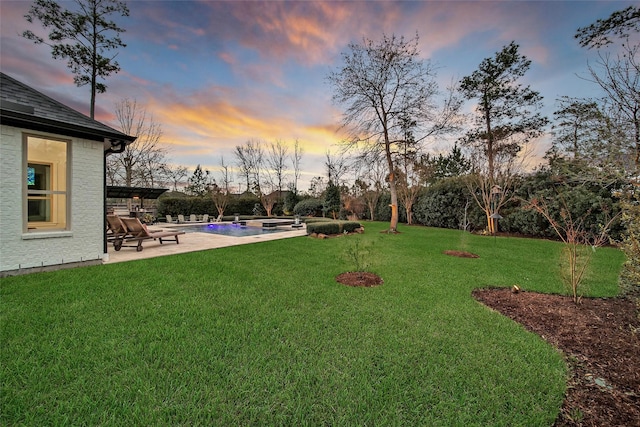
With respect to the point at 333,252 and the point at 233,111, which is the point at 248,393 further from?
the point at 233,111

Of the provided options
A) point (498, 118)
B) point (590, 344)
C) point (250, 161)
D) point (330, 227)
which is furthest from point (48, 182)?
point (250, 161)

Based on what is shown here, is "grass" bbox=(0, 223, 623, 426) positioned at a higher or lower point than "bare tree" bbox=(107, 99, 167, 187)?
lower

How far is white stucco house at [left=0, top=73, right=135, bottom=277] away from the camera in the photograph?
4695 millimetres

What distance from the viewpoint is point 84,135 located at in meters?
5.54

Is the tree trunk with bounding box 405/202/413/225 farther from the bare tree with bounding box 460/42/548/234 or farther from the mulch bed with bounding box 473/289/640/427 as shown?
the mulch bed with bounding box 473/289/640/427

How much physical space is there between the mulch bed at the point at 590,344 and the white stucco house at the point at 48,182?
819 cm

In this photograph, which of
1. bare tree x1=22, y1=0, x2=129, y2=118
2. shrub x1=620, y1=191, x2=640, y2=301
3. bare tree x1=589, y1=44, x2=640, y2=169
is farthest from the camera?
bare tree x1=22, y1=0, x2=129, y2=118

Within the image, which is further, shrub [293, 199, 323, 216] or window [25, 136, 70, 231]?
shrub [293, 199, 323, 216]

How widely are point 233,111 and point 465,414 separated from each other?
14.4m

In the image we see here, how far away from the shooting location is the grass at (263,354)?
1815mm

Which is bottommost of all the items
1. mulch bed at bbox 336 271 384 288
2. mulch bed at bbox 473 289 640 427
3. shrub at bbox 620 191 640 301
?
mulch bed at bbox 473 289 640 427

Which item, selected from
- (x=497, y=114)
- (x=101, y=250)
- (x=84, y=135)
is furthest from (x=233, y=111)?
(x=497, y=114)

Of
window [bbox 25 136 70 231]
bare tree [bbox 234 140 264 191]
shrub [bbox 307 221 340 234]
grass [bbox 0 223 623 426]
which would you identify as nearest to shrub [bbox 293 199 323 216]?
bare tree [bbox 234 140 264 191]

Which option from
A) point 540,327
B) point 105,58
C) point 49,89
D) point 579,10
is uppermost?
point 105,58
